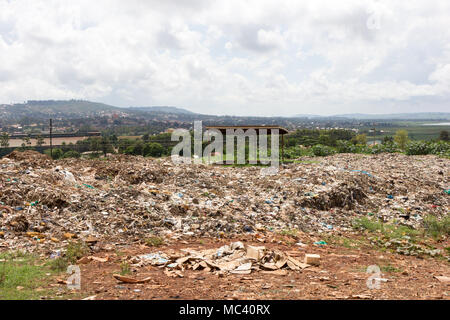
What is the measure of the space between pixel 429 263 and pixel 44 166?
1007cm

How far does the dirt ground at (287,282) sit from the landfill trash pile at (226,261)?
0.43 ft

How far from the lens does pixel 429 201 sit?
909 centimetres

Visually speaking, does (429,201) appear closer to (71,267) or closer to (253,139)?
(253,139)

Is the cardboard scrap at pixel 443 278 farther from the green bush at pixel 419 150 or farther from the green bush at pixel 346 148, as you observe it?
the green bush at pixel 346 148

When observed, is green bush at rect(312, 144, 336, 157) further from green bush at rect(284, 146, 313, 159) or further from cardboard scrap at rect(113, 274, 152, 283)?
cardboard scrap at rect(113, 274, 152, 283)

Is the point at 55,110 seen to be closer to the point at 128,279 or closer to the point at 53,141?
the point at 53,141

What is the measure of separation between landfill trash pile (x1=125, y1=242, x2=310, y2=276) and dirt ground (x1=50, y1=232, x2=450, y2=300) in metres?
0.13

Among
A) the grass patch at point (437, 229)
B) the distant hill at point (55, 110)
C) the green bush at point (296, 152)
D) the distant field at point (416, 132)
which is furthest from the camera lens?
the distant hill at point (55, 110)

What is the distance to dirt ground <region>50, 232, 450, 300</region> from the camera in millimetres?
3607

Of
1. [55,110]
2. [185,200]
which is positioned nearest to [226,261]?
[185,200]

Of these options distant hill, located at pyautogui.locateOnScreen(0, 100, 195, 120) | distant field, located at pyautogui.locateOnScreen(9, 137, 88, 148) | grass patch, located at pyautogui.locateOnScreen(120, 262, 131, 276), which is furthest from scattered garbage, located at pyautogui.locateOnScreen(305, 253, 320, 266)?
distant hill, located at pyautogui.locateOnScreen(0, 100, 195, 120)

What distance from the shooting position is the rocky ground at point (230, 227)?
13.2ft

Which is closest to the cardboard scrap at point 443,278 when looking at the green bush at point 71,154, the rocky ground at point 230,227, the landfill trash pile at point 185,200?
the rocky ground at point 230,227
